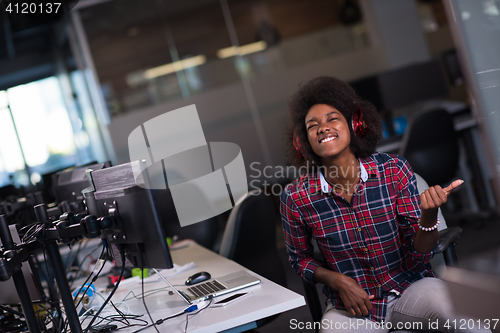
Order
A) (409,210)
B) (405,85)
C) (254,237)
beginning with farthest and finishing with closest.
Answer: (405,85)
(254,237)
(409,210)

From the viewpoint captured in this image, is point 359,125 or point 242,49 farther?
point 242,49

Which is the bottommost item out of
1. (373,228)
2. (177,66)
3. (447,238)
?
(447,238)

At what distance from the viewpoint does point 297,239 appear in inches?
65.4

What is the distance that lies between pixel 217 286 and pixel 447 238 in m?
0.81

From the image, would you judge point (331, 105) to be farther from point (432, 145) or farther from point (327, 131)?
point (432, 145)

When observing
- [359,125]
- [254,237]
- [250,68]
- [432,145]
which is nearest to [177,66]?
[250,68]

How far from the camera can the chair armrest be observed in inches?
60.2

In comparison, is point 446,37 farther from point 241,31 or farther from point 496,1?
point 496,1

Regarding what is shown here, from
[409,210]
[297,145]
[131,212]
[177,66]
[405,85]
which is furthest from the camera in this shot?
[177,66]

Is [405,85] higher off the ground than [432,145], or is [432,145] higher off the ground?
[405,85]

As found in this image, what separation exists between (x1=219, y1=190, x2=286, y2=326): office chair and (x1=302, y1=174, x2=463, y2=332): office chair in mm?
460

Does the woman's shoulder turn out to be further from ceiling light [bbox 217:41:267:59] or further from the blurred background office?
ceiling light [bbox 217:41:267:59]

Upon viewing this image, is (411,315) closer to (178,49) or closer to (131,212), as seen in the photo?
(131,212)

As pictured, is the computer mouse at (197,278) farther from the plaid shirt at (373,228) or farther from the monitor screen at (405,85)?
the monitor screen at (405,85)
